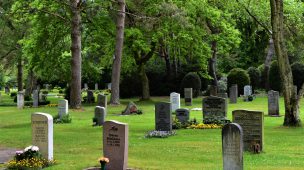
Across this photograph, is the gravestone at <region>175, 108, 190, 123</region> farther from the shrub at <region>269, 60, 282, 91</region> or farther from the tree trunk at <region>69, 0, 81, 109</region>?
the shrub at <region>269, 60, 282, 91</region>

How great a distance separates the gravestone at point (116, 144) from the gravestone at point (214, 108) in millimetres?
9584

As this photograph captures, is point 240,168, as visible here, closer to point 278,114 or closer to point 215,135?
point 215,135

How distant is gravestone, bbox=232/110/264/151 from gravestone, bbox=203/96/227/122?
22.0 ft

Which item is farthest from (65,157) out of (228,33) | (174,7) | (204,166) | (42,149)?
(228,33)

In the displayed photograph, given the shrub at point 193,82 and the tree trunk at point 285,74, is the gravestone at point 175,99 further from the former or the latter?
the shrub at point 193,82

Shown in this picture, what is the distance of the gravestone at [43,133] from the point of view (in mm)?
12539

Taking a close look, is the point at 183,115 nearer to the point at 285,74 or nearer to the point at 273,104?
the point at 285,74

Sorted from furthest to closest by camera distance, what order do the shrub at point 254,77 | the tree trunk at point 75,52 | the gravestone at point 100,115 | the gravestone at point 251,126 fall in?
the shrub at point 254,77
the tree trunk at point 75,52
the gravestone at point 100,115
the gravestone at point 251,126

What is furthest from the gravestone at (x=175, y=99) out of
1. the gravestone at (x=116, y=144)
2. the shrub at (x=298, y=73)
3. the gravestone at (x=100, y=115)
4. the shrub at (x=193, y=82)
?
the shrub at (x=298, y=73)

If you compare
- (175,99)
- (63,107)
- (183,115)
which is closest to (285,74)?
(183,115)

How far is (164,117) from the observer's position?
1850 cm

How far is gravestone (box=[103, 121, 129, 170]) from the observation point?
37.2 ft

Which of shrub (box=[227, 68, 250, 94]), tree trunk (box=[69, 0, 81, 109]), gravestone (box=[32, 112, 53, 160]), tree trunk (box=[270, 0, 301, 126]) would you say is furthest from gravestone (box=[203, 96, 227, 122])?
shrub (box=[227, 68, 250, 94])

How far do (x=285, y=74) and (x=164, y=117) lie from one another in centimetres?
512
